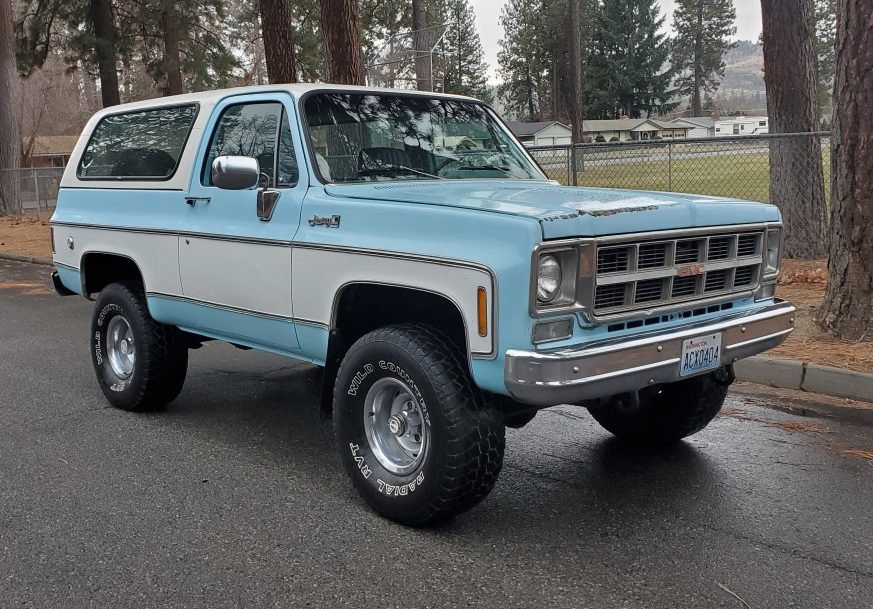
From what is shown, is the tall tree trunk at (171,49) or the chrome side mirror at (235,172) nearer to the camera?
the chrome side mirror at (235,172)

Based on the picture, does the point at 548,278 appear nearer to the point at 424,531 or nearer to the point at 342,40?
the point at 424,531

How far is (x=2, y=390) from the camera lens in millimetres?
6664

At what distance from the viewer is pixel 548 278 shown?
3594 mm

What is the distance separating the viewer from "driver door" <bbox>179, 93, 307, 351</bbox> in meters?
4.70

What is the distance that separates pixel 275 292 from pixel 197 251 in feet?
2.67

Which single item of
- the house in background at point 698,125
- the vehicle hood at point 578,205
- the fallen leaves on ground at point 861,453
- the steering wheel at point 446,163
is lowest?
the fallen leaves on ground at point 861,453

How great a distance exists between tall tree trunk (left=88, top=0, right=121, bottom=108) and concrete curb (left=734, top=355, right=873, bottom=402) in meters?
22.6

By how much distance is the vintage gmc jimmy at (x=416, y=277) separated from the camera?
11.9 ft

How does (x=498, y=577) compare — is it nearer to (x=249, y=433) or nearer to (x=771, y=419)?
(x=249, y=433)

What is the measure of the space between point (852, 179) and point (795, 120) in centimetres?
458

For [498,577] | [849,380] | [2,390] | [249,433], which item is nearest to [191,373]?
[2,390]

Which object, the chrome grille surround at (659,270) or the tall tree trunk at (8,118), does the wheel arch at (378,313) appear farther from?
the tall tree trunk at (8,118)

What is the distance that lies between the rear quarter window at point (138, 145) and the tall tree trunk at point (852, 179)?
477 cm

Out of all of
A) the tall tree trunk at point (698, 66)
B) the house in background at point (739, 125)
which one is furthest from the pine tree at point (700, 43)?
the house in background at point (739, 125)
